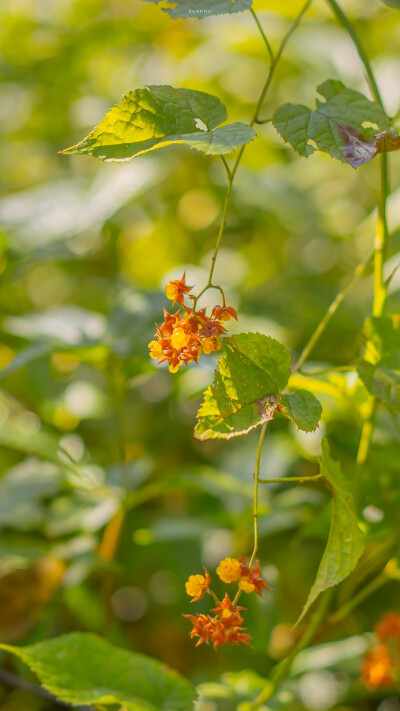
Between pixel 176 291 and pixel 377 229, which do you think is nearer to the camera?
pixel 176 291

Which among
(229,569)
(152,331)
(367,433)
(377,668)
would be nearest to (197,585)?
(229,569)

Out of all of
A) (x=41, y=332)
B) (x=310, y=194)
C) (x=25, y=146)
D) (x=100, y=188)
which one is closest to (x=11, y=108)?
(x=25, y=146)

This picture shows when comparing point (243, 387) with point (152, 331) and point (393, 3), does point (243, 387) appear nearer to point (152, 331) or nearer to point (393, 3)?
point (393, 3)

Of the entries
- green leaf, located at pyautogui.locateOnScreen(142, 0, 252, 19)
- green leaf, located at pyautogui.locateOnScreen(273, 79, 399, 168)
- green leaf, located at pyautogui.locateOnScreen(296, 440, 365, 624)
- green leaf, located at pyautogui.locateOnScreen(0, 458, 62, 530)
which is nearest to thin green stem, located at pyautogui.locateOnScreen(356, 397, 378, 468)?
green leaf, located at pyautogui.locateOnScreen(296, 440, 365, 624)

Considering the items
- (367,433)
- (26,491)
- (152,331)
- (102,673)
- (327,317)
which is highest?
(327,317)

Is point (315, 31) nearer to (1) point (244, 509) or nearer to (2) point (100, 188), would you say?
(2) point (100, 188)

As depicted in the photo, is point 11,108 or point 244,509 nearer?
point 244,509
